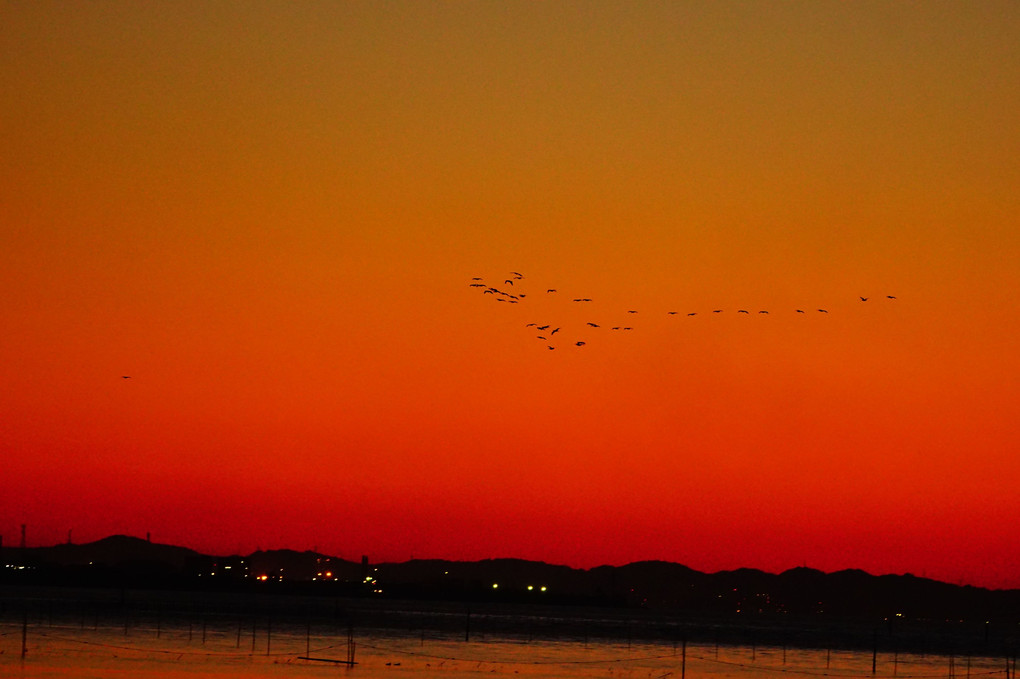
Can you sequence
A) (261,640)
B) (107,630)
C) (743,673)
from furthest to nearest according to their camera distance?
1. (107,630)
2. (261,640)
3. (743,673)

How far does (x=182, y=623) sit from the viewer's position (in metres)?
138

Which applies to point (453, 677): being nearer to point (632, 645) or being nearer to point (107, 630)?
point (107, 630)

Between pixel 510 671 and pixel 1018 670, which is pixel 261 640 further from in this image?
pixel 1018 670

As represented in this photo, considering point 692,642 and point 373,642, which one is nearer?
point 373,642

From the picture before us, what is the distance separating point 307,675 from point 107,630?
160 feet

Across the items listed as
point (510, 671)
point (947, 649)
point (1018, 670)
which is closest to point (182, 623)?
point (510, 671)

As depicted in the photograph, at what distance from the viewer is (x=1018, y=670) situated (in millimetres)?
122188

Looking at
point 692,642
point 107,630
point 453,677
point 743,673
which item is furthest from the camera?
point 692,642

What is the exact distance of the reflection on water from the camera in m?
70.6

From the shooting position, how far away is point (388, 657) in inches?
3516

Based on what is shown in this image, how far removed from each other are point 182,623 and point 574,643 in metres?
42.0

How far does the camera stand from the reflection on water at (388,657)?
70.6 metres

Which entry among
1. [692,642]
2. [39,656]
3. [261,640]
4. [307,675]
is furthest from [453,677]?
[692,642]

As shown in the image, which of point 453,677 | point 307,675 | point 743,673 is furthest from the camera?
point 743,673
